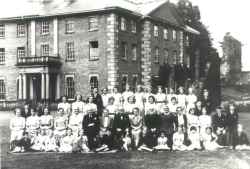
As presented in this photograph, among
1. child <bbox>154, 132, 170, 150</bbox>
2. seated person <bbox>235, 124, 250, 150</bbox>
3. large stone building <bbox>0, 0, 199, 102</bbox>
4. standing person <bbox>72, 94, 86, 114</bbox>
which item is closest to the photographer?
seated person <bbox>235, 124, 250, 150</bbox>

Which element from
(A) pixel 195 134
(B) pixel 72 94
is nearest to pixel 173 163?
(A) pixel 195 134

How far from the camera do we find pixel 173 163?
837cm

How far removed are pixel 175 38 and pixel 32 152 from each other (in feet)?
68.2

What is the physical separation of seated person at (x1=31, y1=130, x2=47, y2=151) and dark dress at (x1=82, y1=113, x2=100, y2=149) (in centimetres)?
104

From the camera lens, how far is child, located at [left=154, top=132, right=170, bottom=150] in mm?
10070

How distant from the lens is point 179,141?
10.3m

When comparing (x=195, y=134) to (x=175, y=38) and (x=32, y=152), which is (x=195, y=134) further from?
(x=175, y=38)

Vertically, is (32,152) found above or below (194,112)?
below

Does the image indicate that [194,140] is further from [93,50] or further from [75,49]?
[75,49]

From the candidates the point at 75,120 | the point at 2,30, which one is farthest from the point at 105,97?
the point at 2,30

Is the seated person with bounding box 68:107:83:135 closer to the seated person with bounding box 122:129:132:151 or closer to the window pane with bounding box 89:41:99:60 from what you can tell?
the seated person with bounding box 122:129:132:151

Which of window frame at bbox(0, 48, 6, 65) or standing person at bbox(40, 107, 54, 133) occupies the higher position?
window frame at bbox(0, 48, 6, 65)

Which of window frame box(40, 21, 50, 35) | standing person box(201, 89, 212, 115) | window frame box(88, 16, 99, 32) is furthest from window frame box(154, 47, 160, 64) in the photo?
standing person box(201, 89, 212, 115)

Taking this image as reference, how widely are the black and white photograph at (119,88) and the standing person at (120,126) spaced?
26 mm
